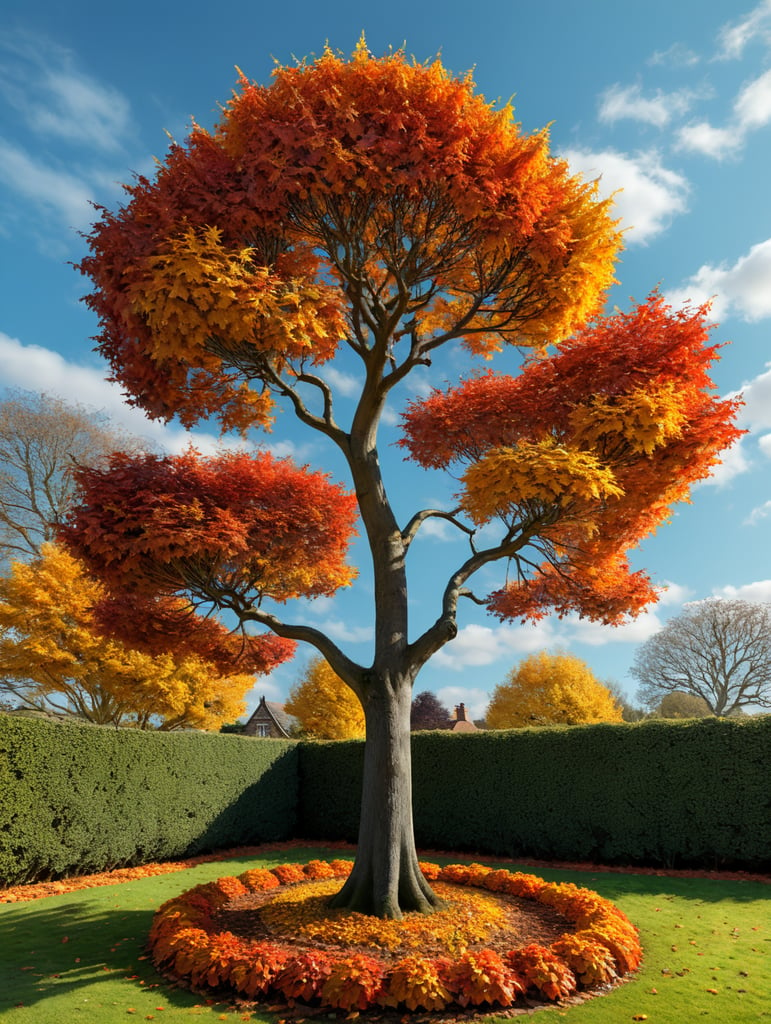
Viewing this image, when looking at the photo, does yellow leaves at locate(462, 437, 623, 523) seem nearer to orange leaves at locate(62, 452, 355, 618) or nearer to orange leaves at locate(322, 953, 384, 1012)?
orange leaves at locate(62, 452, 355, 618)

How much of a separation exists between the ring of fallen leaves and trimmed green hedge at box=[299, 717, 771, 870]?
15.6 ft

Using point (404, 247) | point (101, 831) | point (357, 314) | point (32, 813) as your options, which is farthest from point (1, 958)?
point (404, 247)

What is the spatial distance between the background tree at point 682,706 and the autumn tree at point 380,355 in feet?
92.6

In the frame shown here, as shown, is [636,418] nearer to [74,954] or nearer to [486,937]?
[486,937]

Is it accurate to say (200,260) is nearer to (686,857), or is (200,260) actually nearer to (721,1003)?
(721,1003)

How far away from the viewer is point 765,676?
34.0 metres

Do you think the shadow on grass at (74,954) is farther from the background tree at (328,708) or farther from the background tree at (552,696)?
the background tree at (552,696)

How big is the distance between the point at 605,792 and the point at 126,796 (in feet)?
28.8

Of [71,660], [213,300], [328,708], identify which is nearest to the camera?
[213,300]

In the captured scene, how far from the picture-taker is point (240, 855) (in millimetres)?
14625

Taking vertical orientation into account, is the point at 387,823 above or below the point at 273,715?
below

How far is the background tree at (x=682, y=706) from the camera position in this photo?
1361 inches

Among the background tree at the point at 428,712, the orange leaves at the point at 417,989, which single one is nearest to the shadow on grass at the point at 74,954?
the orange leaves at the point at 417,989

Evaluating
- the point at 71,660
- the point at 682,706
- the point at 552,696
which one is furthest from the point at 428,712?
the point at 71,660
